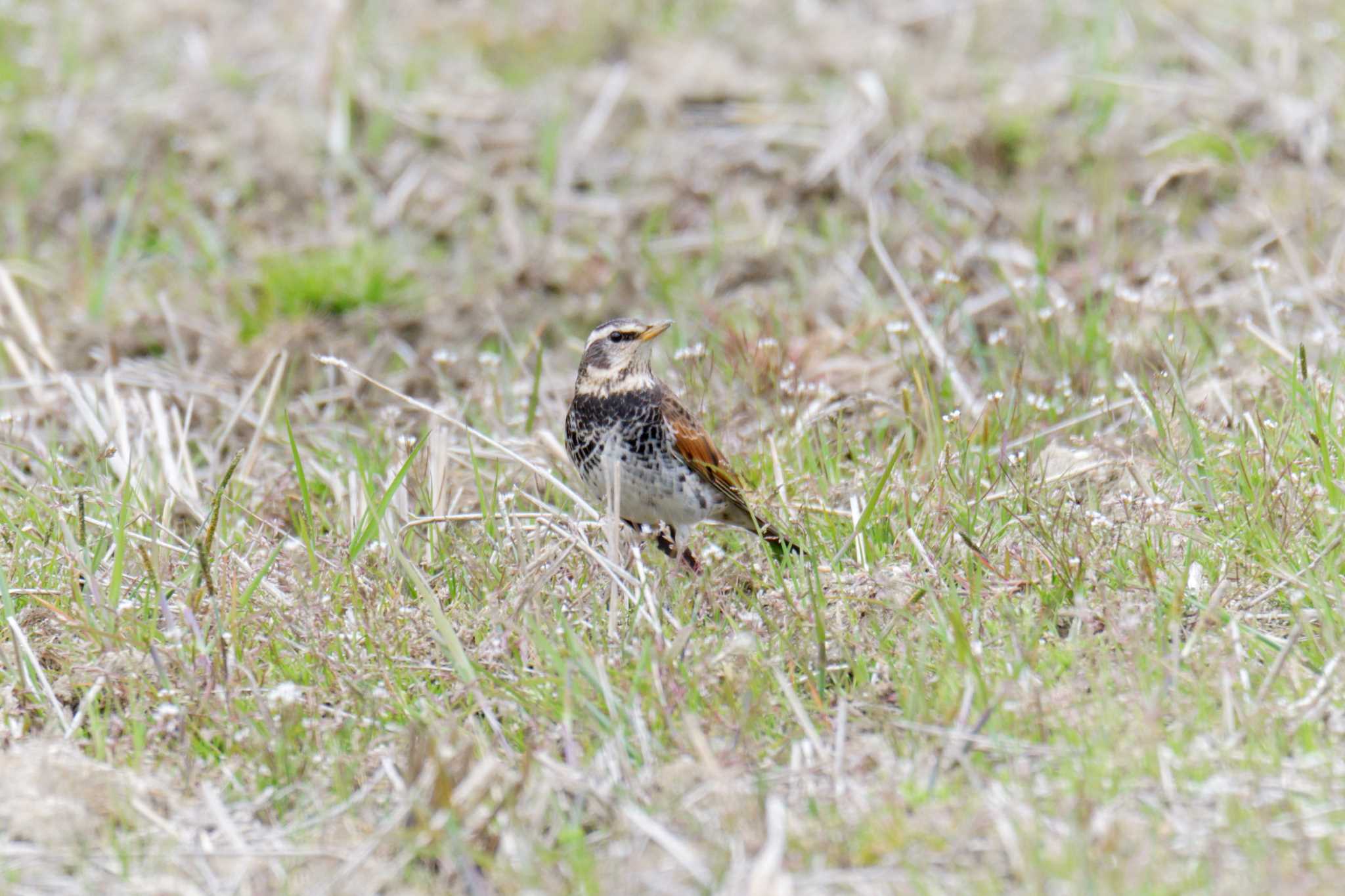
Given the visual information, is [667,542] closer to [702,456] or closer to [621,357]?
[702,456]

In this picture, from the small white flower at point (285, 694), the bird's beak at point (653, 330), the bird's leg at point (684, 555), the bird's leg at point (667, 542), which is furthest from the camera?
the bird's leg at point (667, 542)

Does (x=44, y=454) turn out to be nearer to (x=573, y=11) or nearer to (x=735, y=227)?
(x=735, y=227)

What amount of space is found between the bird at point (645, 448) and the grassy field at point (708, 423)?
7.3 inches

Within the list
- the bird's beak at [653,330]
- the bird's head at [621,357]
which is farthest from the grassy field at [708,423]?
the bird's beak at [653,330]

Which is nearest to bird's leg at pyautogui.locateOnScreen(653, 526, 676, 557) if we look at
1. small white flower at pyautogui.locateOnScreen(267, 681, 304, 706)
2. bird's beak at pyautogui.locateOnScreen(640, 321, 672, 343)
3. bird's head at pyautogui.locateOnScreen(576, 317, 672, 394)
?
bird's head at pyautogui.locateOnScreen(576, 317, 672, 394)

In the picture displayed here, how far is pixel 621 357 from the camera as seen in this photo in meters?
6.20

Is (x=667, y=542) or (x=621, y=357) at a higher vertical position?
(x=621, y=357)

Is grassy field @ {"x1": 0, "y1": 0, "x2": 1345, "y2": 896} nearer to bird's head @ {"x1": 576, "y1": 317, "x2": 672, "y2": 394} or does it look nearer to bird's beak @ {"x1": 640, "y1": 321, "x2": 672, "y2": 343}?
bird's head @ {"x1": 576, "y1": 317, "x2": 672, "y2": 394}

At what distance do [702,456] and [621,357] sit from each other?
528 mm

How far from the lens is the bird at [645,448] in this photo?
237 inches

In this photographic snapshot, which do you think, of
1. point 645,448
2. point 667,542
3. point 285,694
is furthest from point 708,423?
point 285,694

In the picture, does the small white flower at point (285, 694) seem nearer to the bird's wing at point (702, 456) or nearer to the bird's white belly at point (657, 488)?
the bird's white belly at point (657, 488)

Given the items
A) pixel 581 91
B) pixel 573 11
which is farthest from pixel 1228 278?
pixel 573 11

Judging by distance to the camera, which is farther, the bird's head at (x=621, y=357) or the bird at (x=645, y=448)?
the bird's head at (x=621, y=357)
